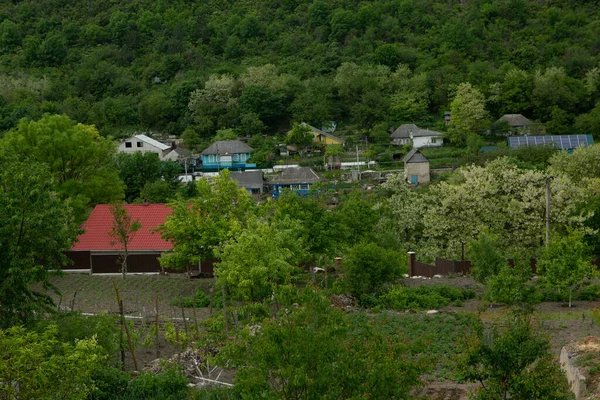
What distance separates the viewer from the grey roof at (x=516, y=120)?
66500mm

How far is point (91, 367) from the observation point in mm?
16062

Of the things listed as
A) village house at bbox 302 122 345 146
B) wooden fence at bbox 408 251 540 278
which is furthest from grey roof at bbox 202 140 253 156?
wooden fence at bbox 408 251 540 278

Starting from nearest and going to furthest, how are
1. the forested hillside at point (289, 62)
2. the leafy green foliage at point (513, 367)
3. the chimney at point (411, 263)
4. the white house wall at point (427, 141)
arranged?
the leafy green foliage at point (513, 367) < the chimney at point (411, 263) < the white house wall at point (427, 141) < the forested hillside at point (289, 62)

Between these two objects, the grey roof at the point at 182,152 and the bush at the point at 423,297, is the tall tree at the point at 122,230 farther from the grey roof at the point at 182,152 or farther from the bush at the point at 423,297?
the grey roof at the point at 182,152

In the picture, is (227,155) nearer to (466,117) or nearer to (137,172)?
(137,172)

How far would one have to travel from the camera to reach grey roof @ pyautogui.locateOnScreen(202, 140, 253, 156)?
63.9 metres

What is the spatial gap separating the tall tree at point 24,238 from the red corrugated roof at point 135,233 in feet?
35.3

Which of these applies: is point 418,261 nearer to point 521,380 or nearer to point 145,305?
point 145,305

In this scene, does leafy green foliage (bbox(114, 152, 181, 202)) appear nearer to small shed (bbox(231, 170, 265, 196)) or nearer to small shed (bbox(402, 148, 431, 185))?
small shed (bbox(231, 170, 265, 196))

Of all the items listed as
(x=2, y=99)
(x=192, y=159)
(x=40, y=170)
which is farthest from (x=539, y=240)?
(x=2, y=99)

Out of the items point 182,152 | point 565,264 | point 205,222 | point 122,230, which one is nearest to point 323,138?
point 182,152

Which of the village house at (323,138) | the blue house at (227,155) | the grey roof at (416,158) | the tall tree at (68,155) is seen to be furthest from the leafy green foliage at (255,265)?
the village house at (323,138)

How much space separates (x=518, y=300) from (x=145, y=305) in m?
11.4

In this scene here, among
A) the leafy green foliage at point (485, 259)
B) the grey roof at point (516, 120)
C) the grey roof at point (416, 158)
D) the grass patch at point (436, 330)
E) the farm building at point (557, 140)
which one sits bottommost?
the grass patch at point (436, 330)
